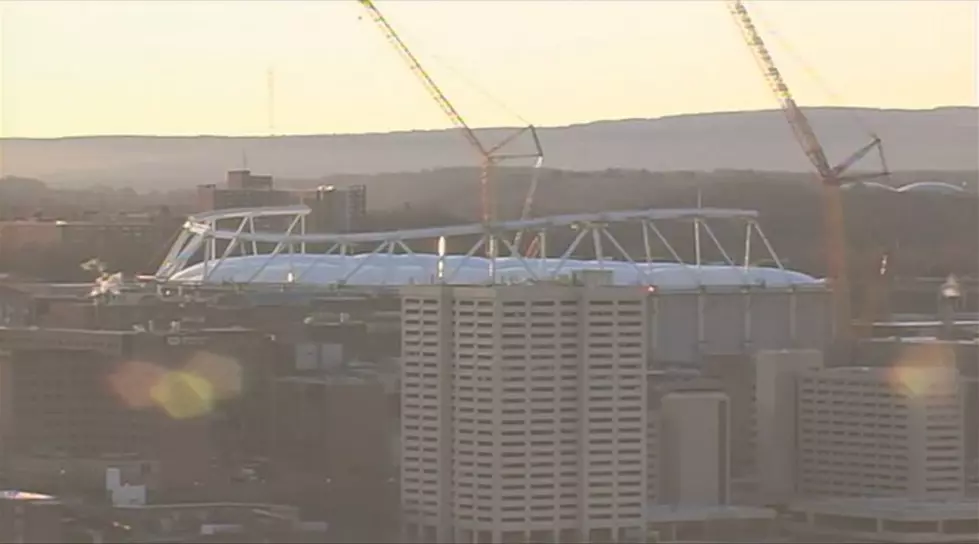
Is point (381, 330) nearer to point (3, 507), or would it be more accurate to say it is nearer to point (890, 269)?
point (3, 507)

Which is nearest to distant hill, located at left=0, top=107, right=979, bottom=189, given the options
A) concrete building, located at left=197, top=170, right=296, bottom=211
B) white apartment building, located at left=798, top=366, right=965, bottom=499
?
concrete building, located at left=197, top=170, right=296, bottom=211

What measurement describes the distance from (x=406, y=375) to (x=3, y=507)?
2.87 m

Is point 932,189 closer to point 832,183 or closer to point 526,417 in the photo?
point 832,183

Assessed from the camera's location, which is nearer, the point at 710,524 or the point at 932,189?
the point at 710,524

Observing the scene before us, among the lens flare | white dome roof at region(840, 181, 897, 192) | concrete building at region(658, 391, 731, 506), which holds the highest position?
white dome roof at region(840, 181, 897, 192)

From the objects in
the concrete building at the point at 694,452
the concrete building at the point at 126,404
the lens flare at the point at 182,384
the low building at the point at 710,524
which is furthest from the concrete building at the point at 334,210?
the low building at the point at 710,524

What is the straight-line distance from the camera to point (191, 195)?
2884cm

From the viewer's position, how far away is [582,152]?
3516 cm

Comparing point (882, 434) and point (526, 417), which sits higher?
point (526, 417)

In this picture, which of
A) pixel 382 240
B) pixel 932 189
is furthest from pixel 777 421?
pixel 932 189

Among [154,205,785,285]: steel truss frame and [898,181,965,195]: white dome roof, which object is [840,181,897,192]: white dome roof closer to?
[898,181,965,195]: white dome roof

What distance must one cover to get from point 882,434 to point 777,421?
0.85m

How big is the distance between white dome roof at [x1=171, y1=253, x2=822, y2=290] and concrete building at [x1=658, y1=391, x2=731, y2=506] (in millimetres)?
5291

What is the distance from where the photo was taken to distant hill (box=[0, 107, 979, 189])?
25.9m
